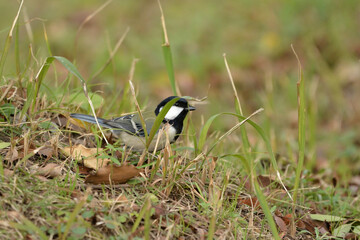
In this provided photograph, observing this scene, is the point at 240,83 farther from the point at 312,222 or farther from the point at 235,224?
the point at 235,224

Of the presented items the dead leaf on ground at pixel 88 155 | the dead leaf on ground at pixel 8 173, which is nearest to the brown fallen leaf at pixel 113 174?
the dead leaf on ground at pixel 88 155

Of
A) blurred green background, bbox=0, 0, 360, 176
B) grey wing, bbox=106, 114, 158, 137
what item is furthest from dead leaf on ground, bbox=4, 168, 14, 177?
blurred green background, bbox=0, 0, 360, 176

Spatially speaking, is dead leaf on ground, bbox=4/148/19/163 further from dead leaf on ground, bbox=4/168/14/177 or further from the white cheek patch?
the white cheek patch

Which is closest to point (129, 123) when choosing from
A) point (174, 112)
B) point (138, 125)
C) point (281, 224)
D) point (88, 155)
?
point (138, 125)

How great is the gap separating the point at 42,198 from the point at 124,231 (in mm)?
425

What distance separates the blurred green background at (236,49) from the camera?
6621mm

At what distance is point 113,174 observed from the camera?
2773 mm

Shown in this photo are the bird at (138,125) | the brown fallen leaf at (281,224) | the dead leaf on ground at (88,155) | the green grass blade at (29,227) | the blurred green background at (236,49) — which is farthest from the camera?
the blurred green background at (236,49)

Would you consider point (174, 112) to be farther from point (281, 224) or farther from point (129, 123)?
point (281, 224)

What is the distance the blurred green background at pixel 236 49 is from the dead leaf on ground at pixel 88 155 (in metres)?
3.22

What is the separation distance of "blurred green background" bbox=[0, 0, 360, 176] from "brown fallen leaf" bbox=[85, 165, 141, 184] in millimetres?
3355

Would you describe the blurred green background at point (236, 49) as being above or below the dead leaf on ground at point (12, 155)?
below

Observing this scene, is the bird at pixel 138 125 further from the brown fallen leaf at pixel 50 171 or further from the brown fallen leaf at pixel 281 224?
the brown fallen leaf at pixel 281 224

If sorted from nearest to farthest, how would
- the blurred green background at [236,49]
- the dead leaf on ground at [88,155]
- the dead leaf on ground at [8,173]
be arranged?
the dead leaf on ground at [8,173] → the dead leaf on ground at [88,155] → the blurred green background at [236,49]
